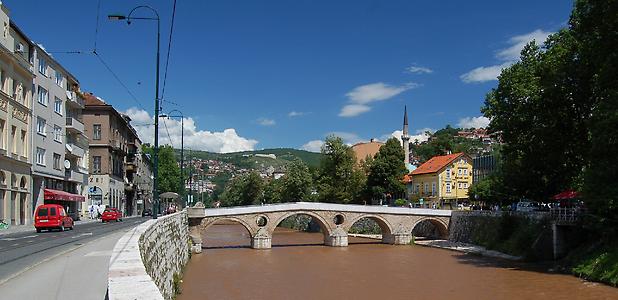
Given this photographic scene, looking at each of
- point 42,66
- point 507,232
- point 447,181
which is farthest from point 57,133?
point 447,181

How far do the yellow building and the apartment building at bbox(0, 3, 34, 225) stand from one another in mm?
42317

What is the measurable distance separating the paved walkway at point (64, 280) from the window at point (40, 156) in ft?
92.6

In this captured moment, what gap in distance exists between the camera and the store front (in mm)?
41125

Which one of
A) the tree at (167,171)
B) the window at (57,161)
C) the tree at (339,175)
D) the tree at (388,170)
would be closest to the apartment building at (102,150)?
the window at (57,161)

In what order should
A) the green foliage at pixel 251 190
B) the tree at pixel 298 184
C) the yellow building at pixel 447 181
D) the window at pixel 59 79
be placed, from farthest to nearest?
the green foliage at pixel 251 190 → the tree at pixel 298 184 → the yellow building at pixel 447 181 → the window at pixel 59 79

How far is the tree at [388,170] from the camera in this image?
62.8 meters

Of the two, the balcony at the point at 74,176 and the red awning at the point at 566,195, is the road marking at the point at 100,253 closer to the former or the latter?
the red awning at the point at 566,195

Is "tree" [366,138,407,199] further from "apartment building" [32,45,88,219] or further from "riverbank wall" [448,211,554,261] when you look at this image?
"apartment building" [32,45,88,219]

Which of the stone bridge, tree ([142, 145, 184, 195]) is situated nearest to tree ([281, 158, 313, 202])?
tree ([142, 145, 184, 195])

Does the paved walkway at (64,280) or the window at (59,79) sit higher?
the window at (59,79)

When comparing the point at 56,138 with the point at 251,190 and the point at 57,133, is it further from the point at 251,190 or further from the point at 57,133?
the point at 251,190

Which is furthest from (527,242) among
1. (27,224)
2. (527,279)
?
(27,224)

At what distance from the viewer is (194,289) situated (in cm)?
2089

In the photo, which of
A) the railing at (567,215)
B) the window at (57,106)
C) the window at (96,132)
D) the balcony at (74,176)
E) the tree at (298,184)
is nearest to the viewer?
the railing at (567,215)
